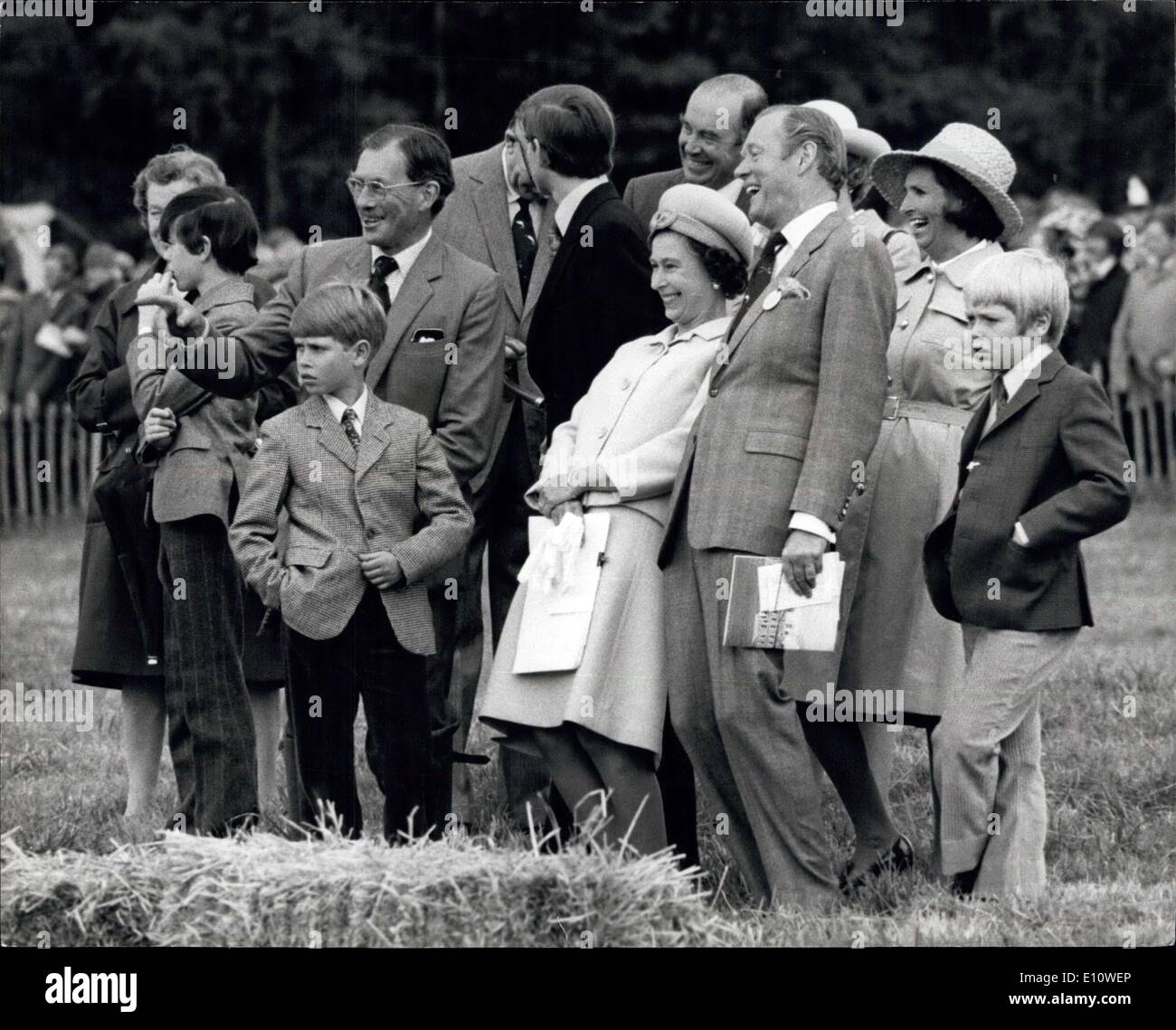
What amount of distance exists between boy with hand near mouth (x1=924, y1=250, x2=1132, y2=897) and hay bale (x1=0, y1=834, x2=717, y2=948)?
1.05 metres

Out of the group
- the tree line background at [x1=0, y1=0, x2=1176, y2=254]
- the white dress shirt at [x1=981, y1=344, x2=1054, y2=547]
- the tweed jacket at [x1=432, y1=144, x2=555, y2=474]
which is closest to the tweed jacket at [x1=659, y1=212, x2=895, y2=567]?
the white dress shirt at [x1=981, y1=344, x2=1054, y2=547]

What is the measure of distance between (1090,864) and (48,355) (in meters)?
13.7

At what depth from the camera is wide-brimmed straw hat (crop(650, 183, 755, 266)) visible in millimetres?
6988

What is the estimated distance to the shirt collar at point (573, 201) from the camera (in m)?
7.84

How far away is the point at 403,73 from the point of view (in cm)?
2156

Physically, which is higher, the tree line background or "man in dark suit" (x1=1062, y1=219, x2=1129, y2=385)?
the tree line background

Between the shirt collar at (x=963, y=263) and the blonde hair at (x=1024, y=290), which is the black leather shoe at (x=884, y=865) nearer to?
the blonde hair at (x=1024, y=290)

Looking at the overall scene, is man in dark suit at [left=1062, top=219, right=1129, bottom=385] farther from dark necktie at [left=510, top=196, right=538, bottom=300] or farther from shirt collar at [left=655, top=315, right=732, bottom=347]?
shirt collar at [left=655, top=315, right=732, bottom=347]

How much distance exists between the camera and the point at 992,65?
23.5 meters

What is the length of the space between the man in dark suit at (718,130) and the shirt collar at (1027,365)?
1.56 metres

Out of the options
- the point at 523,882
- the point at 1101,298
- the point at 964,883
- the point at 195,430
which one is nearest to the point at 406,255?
the point at 195,430

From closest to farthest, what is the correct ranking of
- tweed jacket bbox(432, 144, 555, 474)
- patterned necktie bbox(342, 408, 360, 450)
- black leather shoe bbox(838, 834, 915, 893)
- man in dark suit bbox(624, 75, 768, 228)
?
patterned necktie bbox(342, 408, 360, 450)
black leather shoe bbox(838, 834, 915, 893)
tweed jacket bbox(432, 144, 555, 474)
man in dark suit bbox(624, 75, 768, 228)
